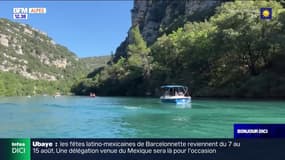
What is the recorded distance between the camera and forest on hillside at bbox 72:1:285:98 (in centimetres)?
3981

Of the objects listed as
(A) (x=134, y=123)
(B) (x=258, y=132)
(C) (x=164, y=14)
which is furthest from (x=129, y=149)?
(C) (x=164, y=14)

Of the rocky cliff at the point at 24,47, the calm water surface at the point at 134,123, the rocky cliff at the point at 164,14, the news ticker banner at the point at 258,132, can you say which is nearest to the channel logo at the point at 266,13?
the news ticker banner at the point at 258,132

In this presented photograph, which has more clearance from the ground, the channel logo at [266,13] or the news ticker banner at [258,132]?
the channel logo at [266,13]

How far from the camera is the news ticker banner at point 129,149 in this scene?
13.8 ft

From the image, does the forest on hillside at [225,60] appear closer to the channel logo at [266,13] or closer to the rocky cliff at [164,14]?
the rocky cliff at [164,14]

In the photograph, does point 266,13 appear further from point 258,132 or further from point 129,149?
point 129,149

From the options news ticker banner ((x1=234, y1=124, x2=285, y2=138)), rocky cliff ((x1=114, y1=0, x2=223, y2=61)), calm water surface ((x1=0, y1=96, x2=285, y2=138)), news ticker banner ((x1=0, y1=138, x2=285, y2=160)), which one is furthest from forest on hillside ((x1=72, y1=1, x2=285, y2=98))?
news ticker banner ((x1=0, y1=138, x2=285, y2=160))

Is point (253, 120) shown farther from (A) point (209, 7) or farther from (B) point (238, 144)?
(A) point (209, 7)

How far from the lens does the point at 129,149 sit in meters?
4.20

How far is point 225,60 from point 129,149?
4521 cm

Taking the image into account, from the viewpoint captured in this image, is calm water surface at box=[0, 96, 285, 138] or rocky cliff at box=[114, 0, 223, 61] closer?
calm water surface at box=[0, 96, 285, 138]

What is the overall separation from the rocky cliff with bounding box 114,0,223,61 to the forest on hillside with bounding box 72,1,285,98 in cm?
1879

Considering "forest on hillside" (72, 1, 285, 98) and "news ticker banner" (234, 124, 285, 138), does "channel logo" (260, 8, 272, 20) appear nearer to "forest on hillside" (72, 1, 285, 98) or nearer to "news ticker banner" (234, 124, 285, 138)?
"news ticker banner" (234, 124, 285, 138)

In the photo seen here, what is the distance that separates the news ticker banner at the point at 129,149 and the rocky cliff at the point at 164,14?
7751 centimetres
